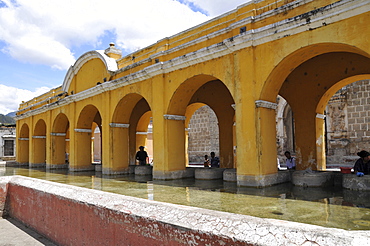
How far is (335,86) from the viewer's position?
895cm

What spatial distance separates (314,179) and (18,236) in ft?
22.3

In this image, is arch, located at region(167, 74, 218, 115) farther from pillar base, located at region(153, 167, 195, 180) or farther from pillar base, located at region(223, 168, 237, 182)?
pillar base, located at region(223, 168, 237, 182)

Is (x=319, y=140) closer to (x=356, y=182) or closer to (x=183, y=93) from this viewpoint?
(x=356, y=182)

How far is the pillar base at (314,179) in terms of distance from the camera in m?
7.11

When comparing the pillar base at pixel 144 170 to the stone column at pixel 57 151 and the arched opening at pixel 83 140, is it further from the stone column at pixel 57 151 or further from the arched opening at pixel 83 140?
the stone column at pixel 57 151

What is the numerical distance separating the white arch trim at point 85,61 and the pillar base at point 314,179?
314 inches

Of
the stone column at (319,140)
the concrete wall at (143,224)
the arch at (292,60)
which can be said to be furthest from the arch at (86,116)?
the stone column at (319,140)

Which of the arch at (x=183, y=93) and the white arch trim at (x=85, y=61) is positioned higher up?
the white arch trim at (x=85, y=61)

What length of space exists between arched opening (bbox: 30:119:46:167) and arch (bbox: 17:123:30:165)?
8.64ft

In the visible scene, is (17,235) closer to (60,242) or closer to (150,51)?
(60,242)

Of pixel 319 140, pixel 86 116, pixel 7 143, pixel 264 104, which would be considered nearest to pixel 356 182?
pixel 264 104

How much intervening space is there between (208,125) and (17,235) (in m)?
13.9

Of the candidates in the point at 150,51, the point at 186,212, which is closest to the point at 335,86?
the point at 150,51

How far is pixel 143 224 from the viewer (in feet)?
11.8
